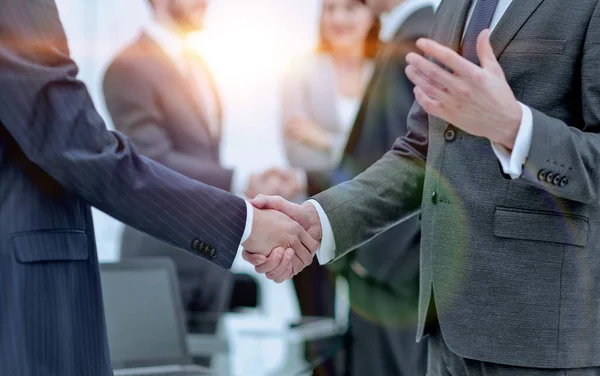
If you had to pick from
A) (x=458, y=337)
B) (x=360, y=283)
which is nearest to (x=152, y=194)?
(x=458, y=337)

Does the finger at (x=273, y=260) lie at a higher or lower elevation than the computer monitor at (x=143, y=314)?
higher

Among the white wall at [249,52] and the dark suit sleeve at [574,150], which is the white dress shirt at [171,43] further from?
the dark suit sleeve at [574,150]

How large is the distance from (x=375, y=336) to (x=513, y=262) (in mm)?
1840

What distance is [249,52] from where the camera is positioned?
432 centimetres


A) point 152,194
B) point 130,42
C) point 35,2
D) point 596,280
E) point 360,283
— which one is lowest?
point 360,283

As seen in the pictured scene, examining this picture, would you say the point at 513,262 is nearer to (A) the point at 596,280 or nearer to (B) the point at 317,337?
(A) the point at 596,280

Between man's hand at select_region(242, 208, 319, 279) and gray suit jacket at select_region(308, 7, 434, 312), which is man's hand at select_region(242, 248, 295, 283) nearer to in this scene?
man's hand at select_region(242, 208, 319, 279)

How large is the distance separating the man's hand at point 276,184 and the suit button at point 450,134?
8.76ft

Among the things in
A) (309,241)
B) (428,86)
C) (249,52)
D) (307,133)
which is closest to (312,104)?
(307,133)

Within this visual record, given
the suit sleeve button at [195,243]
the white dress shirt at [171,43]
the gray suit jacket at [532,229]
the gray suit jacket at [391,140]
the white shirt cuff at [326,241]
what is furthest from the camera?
the white dress shirt at [171,43]

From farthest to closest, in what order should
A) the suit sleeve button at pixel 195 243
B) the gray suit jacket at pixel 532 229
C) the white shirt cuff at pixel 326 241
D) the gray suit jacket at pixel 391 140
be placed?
the gray suit jacket at pixel 391 140
the white shirt cuff at pixel 326 241
the suit sleeve button at pixel 195 243
the gray suit jacket at pixel 532 229

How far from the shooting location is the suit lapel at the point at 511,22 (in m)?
1.39

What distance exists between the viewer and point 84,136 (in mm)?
1459

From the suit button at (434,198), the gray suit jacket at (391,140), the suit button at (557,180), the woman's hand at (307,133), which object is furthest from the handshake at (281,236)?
the woman's hand at (307,133)
